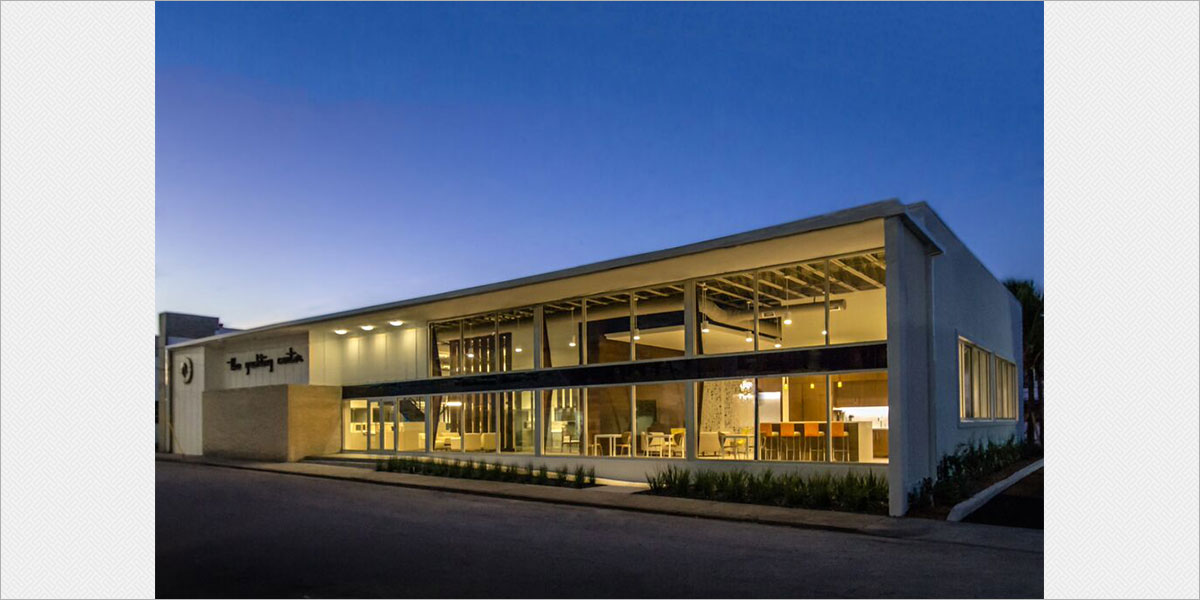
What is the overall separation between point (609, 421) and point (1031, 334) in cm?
2694

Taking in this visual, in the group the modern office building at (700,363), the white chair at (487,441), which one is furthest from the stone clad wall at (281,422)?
the white chair at (487,441)

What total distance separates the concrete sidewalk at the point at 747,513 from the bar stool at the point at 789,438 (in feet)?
8.44

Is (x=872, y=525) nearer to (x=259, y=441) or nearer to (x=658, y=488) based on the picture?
(x=658, y=488)

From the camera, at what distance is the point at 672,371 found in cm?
2086

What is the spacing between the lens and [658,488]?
18.7 metres

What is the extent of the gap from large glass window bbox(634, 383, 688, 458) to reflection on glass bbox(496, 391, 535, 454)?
160 inches

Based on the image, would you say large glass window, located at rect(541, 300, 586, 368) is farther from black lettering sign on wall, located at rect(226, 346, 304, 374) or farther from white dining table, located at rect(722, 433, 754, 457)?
black lettering sign on wall, located at rect(226, 346, 304, 374)

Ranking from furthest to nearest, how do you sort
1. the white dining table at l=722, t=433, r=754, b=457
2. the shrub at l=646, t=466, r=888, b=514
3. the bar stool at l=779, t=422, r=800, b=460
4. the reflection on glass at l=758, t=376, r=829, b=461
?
the white dining table at l=722, t=433, r=754, b=457, the bar stool at l=779, t=422, r=800, b=460, the reflection on glass at l=758, t=376, r=829, b=461, the shrub at l=646, t=466, r=888, b=514

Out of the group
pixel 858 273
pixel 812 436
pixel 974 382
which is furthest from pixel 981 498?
pixel 974 382

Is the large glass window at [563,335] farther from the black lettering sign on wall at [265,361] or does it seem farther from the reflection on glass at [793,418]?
Answer: the black lettering sign on wall at [265,361]

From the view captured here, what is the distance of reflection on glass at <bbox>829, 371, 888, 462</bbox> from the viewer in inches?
690

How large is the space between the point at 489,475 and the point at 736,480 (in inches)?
297

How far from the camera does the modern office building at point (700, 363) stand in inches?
678

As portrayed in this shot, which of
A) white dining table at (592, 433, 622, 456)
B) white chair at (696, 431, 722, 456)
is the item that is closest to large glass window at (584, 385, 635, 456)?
white dining table at (592, 433, 622, 456)
